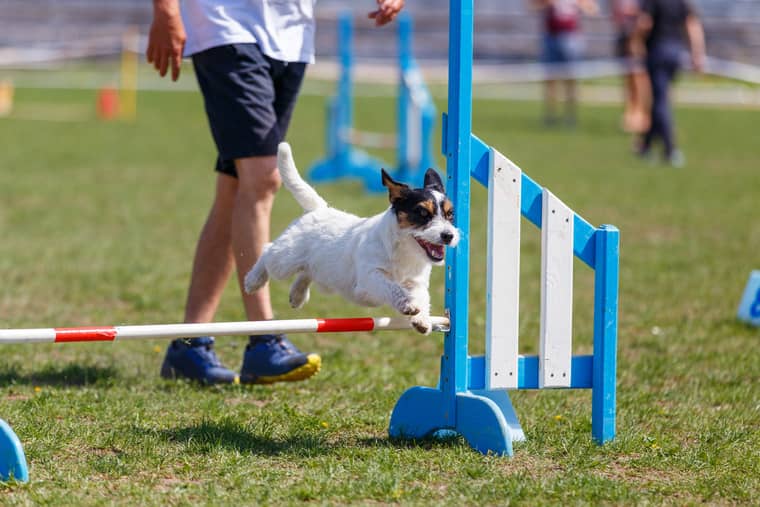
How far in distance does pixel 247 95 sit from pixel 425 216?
3.57 feet

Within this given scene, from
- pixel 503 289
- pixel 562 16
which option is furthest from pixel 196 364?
pixel 562 16

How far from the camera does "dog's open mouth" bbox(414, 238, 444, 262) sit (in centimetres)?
385

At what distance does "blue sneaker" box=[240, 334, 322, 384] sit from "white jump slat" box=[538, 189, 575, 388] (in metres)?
1.06

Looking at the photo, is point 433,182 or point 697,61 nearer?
point 433,182

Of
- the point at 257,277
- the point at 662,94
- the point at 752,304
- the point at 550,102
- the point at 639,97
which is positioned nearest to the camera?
the point at 257,277

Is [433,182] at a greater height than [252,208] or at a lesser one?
greater

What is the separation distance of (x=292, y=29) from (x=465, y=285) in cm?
137

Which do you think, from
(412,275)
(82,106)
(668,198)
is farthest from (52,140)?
(412,275)

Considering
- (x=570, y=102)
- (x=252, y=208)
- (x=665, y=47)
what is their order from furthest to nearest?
(x=570, y=102) → (x=665, y=47) → (x=252, y=208)

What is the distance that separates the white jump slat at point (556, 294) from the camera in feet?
13.0

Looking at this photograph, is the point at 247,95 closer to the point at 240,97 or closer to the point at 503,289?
the point at 240,97

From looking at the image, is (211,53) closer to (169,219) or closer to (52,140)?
(169,219)

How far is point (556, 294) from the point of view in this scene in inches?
158

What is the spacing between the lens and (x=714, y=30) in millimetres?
33969
